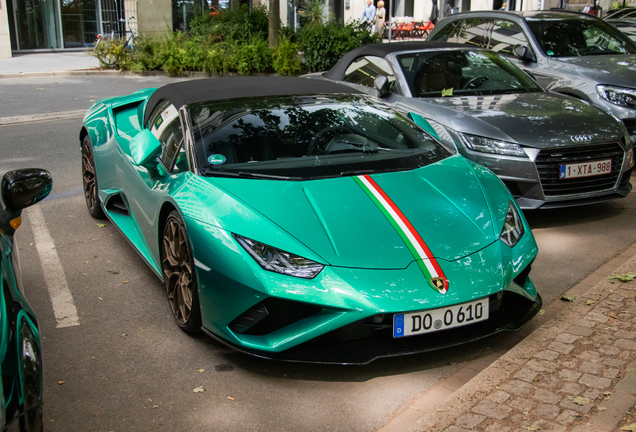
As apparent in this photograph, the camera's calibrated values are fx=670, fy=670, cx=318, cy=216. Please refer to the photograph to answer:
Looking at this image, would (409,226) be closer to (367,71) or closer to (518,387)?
(518,387)

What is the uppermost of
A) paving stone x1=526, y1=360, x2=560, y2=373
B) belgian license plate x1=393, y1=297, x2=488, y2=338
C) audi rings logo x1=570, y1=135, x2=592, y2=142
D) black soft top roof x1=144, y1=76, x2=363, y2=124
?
black soft top roof x1=144, y1=76, x2=363, y2=124

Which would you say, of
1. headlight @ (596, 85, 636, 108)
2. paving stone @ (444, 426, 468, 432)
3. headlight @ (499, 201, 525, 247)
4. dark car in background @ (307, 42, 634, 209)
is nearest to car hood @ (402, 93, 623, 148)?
dark car in background @ (307, 42, 634, 209)

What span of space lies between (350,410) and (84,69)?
16.7 m

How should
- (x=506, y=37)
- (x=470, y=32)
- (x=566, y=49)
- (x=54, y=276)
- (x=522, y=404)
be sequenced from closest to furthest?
(x=522, y=404), (x=54, y=276), (x=566, y=49), (x=506, y=37), (x=470, y=32)

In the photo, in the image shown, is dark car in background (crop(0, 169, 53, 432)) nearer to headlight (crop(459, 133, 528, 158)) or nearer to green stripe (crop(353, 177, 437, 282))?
green stripe (crop(353, 177, 437, 282))

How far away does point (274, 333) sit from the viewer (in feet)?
10.5

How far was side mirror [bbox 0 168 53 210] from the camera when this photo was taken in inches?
108

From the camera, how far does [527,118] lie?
5.77 m

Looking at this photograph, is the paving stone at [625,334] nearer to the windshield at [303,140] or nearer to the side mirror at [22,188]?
the windshield at [303,140]

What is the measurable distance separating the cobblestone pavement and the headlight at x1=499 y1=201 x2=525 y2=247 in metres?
0.54

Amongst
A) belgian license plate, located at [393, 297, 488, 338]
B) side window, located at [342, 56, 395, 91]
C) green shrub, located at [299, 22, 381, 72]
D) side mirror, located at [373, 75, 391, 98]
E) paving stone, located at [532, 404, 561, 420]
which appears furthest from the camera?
green shrub, located at [299, 22, 381, 72]

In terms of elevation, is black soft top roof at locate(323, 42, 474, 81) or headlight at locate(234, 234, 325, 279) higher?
black soft top roof at locate(323, 42, 474, 81)

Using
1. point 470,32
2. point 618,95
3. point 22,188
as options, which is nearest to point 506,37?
point 470,32

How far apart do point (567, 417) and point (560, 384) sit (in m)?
0.30
